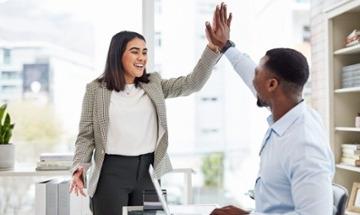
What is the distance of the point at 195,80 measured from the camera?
2170mm

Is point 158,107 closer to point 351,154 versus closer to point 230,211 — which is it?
point 230,211

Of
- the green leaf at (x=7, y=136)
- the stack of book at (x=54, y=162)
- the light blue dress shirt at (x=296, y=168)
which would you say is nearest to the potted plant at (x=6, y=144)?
the green leaf at (x=7, y=136)

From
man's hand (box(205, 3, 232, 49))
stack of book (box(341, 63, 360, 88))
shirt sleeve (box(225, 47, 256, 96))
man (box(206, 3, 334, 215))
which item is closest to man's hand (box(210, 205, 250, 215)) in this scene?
man (box(206, 3, 334, 215))

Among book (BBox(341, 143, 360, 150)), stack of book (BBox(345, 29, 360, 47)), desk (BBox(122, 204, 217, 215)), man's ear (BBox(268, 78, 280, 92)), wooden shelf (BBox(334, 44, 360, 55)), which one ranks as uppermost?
stack of book (BBox(345, 29, 360, 47))

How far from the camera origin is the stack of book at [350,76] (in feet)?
9.52

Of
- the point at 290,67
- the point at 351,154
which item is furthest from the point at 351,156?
the point at 290,67

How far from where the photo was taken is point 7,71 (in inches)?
137

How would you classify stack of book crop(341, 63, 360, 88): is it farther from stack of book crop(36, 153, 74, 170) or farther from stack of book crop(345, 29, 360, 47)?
stack of book crop(36, 153, 74, 170)

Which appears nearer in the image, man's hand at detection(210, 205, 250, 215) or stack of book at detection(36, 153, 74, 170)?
man's hand at detection(210, 205, 250, 215)

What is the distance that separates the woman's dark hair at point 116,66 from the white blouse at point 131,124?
40 millimetres

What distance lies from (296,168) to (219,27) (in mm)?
1000

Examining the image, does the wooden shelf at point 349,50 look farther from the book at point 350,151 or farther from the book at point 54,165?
the book at point 54,165

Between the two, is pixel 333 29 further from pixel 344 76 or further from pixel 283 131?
pixel 283 131

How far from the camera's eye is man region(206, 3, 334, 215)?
1.10 meters
